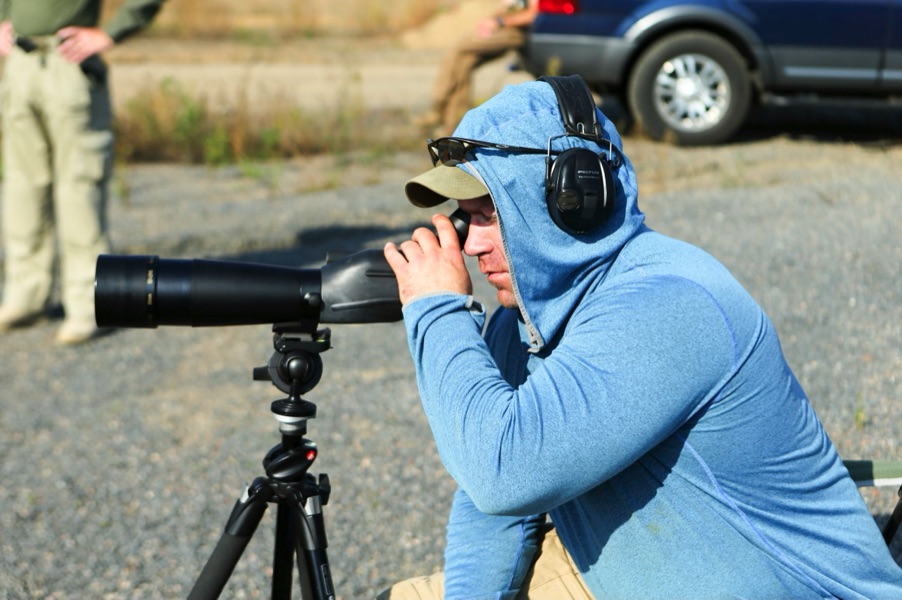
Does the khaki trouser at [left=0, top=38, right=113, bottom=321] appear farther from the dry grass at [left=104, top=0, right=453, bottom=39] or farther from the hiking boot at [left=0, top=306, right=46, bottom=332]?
the dry grass at [left=104, top=0, right=453, bottom=39]

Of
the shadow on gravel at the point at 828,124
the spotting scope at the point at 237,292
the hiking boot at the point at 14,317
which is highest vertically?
the spotting scope at the point at 237,292

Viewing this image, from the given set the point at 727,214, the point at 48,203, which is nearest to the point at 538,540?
the point at 48,203

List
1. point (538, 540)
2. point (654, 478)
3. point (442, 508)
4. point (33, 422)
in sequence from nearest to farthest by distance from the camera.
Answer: point (654, 478) < point (538, 540) < point (442, 508) < point (33, 422)

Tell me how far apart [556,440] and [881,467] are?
32.8 inches

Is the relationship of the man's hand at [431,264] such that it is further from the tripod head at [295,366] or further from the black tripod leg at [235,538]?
the black tripod leg at [235,538]

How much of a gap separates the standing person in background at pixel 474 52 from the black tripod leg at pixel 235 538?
7.11 meters

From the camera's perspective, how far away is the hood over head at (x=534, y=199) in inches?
76.7

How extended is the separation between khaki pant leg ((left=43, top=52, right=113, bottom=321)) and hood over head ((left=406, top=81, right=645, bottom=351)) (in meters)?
3.88

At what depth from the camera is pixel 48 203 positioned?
569 centimetres

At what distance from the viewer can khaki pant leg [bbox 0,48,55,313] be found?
5.42 m

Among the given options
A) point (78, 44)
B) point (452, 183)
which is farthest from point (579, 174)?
point (78, 44)

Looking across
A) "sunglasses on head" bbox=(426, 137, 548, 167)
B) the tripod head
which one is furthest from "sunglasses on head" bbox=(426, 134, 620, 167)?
the tripod head

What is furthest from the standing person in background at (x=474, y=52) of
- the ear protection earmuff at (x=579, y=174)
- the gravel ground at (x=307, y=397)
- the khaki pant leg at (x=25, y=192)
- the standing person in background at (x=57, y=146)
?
the ear protection earmuff at (x=579, y=174)

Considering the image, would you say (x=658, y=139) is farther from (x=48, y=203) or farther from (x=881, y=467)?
(x=881, y=467)
